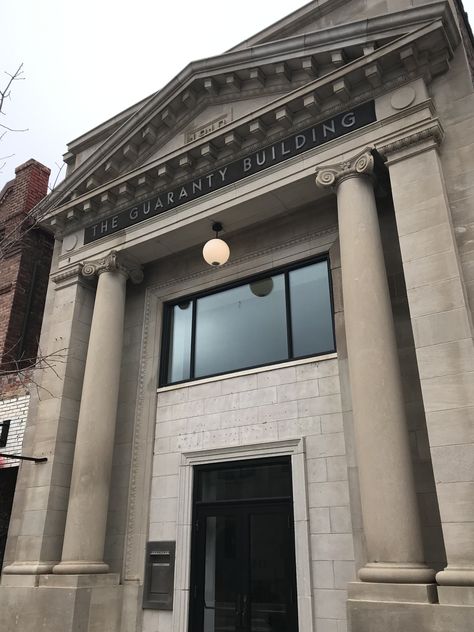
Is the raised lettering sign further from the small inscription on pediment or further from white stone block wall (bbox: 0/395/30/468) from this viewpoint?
white stone block wall (bbox: 0/395/30/468)

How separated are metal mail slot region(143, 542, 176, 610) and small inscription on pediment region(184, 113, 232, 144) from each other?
315 inches

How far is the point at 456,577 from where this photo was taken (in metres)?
5.77

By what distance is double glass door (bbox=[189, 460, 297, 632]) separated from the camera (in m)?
8.21

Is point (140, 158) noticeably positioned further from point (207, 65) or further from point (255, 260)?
point (255, 260)

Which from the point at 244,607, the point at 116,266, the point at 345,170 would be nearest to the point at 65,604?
the point at 244,607

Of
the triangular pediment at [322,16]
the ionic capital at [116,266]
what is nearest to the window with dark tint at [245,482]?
the ionic capital at [116,266]

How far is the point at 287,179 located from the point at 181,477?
5.78 meters

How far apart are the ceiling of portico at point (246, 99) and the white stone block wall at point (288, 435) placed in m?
4.46

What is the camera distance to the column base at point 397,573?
6.15 meters

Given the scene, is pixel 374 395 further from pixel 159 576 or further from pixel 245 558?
pixel 159 576

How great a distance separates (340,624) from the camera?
7.43m

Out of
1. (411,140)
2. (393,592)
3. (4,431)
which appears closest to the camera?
(393,592)

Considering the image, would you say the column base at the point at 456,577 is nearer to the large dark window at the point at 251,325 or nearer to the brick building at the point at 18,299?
the large dark window at the point at 251,325

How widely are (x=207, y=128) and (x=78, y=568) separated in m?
8.89
